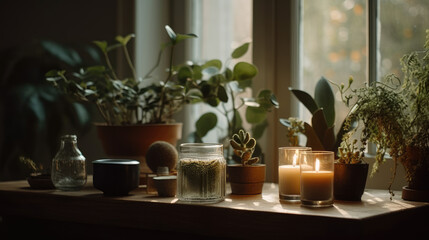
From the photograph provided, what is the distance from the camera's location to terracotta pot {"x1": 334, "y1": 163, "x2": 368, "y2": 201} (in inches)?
46.6

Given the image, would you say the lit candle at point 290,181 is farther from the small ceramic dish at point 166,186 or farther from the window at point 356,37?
the window at point 356,37

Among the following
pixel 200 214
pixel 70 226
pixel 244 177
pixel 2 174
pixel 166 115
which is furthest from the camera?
pixel 2 174

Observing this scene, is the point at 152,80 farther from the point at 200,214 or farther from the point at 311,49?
the point at 200,214

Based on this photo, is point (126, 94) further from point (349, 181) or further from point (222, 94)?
point (349, 181)

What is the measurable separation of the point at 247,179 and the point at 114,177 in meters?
0.33

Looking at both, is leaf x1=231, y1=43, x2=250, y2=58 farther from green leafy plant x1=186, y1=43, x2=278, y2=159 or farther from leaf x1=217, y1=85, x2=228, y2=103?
leaf x1=217, y1=85, x2=228, y2=103

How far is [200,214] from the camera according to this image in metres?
1.12

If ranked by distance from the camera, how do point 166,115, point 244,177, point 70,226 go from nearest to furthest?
point 244,177 < point 70,226 < point 166,115

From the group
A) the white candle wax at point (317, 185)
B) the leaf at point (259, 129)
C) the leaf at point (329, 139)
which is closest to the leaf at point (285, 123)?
the leaf at point (329, 139)

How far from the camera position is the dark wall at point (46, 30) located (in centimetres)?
188

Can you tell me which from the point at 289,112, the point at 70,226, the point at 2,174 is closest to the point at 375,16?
the point at 289,112

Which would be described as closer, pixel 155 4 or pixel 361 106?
pixel 361 106

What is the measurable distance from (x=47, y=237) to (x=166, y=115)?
511 mm

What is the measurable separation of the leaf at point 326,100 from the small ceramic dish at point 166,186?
44 centimetres
